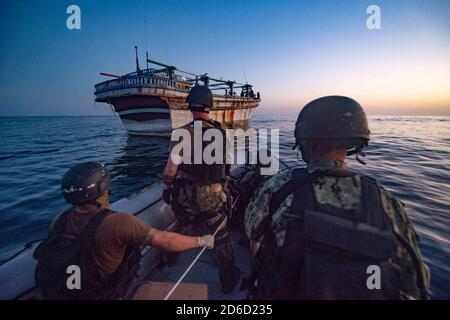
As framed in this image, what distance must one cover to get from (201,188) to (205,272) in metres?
1.29

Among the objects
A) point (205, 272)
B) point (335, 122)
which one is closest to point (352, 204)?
point (335, 122)

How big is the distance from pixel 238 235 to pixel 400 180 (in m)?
7.61

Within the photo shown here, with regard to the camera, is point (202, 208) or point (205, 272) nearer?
point (202, 208)

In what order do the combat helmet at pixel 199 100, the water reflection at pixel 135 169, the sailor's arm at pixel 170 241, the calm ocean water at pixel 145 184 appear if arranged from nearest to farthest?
the sailor's arm at pixel 170 241 < the combat helmet at pixel 199 100 < the calm ocean water at pixel 145 184 < the water reflection at pixel 135 169

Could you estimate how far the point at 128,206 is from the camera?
12.0 feet

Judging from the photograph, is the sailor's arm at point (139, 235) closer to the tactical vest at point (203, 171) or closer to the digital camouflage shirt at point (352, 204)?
the tactical vest at point (203, 171)

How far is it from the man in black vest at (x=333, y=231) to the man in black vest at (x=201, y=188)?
1.39m

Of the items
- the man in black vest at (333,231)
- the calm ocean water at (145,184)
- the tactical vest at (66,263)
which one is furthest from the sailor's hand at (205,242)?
the calm ocean water at (145,184)

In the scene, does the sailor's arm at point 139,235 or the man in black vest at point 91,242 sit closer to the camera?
the man in black vest at point 91,242

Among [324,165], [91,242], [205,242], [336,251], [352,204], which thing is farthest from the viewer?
[205,242]

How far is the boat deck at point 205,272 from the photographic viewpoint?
2.74 metres

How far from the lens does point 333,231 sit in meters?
1.22

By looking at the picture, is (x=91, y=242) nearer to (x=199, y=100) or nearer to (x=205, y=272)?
(x=205, y=272)
